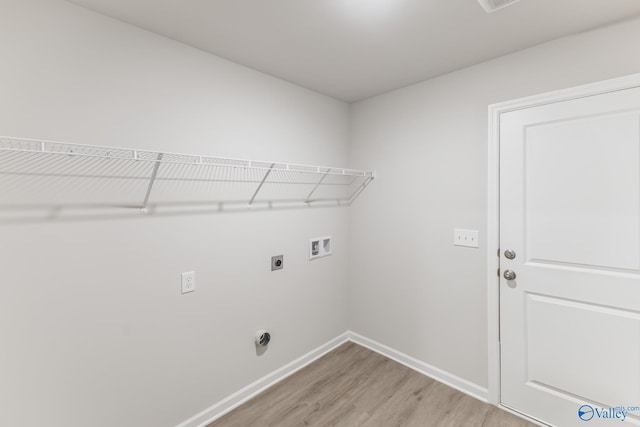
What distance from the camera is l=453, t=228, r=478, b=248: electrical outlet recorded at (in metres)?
2.08

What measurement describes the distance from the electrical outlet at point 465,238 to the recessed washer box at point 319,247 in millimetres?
1070

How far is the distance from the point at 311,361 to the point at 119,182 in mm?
2023

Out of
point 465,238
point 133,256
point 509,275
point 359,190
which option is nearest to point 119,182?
point 133,256

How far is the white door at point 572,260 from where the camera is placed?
5.09 ft

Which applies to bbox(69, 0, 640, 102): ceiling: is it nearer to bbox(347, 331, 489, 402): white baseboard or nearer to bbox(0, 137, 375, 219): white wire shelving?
bbox(0, 137, 375, 219): white wire shelving

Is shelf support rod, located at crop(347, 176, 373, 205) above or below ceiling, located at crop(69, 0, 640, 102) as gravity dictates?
below

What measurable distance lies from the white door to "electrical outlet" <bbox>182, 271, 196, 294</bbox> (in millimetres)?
2024

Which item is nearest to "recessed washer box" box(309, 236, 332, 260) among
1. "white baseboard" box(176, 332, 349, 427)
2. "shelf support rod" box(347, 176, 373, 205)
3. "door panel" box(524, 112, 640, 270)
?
"shelf support rod" box(347, 176, 373, 205)

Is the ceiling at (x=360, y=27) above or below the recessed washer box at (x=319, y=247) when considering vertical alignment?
above

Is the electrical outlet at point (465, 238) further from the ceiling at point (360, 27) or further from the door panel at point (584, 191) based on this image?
the ceiling at point (360, 27)

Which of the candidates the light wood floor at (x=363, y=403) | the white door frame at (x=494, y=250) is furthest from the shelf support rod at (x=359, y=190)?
the light wood floor at (x=363, y=403)

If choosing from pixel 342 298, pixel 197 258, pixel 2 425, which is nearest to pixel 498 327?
pixel 342 298

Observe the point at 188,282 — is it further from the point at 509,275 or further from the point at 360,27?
the point at 509,275

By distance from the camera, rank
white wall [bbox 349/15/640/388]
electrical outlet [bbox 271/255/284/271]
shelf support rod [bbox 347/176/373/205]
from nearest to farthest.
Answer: white wall [bbox 349/15/640/388]
electrical outlet [bbox 271/255/284/271]
shelf support rod [bbox 347/176/373/205]
